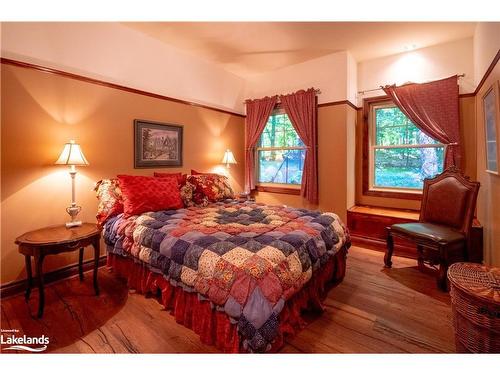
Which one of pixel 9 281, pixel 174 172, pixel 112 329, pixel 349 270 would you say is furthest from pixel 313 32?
pixel 9 281

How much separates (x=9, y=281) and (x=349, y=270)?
3168 mm

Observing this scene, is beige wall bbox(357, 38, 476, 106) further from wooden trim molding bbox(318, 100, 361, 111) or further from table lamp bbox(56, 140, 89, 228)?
table lamp bbox(56, 140, 89, 228)

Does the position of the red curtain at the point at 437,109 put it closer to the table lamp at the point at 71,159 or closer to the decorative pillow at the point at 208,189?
the decorative pillow at the point at 208,189

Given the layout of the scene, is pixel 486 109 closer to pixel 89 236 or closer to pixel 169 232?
pixel 169 232

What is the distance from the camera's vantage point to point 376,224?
329 cm

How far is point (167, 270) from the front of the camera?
1769 millimetres

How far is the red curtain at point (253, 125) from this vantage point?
4.12 metres

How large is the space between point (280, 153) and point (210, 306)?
125 inches

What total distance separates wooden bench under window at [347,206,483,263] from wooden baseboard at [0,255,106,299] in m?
3.20

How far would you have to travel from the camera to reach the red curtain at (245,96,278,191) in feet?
13.5

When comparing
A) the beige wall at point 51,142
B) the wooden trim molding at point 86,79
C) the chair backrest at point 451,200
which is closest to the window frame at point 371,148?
the chair backrest at point 451,200

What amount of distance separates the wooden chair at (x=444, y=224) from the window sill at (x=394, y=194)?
581 mm

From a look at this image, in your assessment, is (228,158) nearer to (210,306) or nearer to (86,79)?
(86,79)

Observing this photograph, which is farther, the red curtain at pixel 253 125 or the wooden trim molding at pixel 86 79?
the red curtain at pixel 253 125
